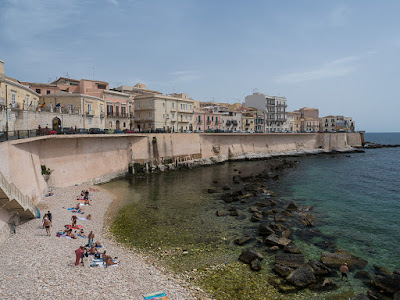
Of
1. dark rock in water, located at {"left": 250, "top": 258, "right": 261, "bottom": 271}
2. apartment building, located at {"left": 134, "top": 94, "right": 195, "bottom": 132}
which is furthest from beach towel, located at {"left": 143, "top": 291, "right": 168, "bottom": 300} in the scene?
apartment building, located at {"left": 134, "top": 94, "right": 195, "bottom": 132}

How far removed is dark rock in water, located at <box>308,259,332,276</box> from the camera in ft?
44.5

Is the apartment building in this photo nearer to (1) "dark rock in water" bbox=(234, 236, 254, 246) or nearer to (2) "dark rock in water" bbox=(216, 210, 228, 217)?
(2) "dark rock in water" bbox=(216, 210, 228, 217)

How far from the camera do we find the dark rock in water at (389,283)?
12203 mm

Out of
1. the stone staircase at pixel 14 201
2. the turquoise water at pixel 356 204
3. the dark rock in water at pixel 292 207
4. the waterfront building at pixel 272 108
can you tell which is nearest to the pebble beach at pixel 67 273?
the stone staircase at pixel 14 201

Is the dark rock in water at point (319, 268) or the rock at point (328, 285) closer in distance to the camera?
the rock at point (328, 285)

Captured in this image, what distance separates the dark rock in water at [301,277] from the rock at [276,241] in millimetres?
3215

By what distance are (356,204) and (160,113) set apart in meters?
40.2

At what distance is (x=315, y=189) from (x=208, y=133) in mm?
26113

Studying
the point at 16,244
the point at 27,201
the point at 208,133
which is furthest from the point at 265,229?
the point at 208,133

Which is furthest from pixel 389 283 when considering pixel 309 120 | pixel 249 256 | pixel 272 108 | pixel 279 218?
pixel 309 120

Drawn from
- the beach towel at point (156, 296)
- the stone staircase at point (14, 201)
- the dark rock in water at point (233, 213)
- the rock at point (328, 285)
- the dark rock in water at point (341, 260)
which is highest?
the stone staircase at point (14, 201)

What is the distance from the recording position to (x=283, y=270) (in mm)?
13461

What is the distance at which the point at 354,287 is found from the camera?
1263cm

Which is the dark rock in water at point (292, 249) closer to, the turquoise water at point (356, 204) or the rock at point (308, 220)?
the turquoise water at point (356, 204)
